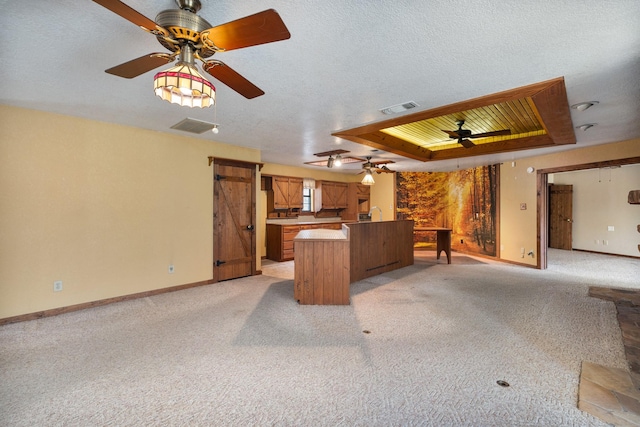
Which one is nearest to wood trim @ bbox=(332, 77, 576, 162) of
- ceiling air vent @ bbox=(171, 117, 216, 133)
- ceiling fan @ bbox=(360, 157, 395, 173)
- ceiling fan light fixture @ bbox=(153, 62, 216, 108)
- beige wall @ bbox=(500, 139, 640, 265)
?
ceiling fan @ bbox=(360, 157, 395, 173)

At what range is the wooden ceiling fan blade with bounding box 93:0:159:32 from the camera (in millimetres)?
1234

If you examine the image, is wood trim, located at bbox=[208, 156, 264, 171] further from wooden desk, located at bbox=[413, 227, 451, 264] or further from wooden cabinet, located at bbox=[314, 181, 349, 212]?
wooden desk, located at bbox=[413, 227, 451, 264]

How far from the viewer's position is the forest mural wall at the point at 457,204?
7211 mm

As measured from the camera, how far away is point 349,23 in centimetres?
179

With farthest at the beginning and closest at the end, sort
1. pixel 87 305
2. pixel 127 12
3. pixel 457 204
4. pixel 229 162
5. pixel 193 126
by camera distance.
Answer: pixel 457 204 → pixel 229 162 → pixel 193 126 → pixel 87 305 → pixel 127 12

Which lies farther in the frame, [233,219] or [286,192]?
[286,192]

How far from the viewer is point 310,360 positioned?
2.39 meters

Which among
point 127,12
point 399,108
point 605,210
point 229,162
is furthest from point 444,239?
point 127,12

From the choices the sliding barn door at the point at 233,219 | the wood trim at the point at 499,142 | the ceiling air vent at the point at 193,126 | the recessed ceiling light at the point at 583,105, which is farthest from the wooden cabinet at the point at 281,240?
the recessed ceiling light at the point at 583,105

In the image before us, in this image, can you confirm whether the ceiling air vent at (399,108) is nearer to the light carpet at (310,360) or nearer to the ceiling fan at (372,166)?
the light carpet at (310,360)

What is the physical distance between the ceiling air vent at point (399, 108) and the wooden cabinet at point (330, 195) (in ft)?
16.5

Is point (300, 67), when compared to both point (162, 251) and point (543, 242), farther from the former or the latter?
point (543, 242)

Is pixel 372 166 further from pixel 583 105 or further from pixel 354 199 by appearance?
pixel 583 105

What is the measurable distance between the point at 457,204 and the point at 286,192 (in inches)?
196
